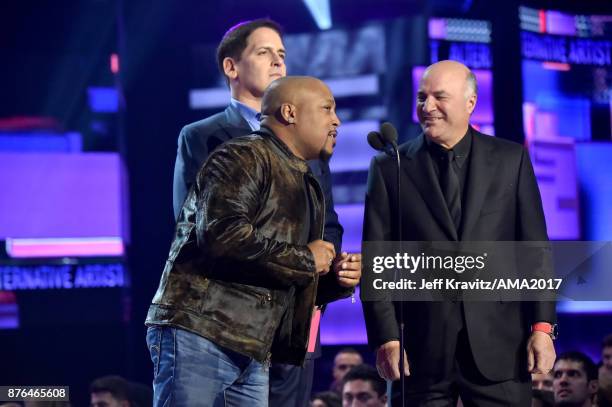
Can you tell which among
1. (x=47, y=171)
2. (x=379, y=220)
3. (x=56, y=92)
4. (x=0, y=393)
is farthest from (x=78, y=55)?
(x=379, y=220)

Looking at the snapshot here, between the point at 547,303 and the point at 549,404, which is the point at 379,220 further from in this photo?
the point at 549,404

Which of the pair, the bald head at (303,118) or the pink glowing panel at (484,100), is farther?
the pink glowing panel at (484,100)

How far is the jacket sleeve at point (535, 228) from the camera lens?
3064 mm

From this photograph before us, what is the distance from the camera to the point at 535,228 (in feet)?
10.1

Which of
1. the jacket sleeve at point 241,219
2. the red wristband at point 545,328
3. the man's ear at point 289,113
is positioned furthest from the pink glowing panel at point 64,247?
the jacket sleeve at point 241,219

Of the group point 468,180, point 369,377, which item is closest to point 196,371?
point 468,180

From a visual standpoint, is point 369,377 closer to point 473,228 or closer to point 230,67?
point 230,67

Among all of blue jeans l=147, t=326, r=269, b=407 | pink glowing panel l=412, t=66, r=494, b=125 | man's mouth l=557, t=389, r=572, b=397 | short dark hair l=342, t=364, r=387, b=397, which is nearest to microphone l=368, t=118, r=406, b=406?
blue jeans l=147, t=326, r=269, b=407

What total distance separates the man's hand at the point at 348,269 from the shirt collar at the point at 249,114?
99 cm

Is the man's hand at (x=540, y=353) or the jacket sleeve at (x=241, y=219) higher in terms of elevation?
the jacket sleeve at (x=241, y=219)

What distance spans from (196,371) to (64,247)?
560 centimetres

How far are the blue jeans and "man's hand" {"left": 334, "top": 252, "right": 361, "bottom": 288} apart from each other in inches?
12.9

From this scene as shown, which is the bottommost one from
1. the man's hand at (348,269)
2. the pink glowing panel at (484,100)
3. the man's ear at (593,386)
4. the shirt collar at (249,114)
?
the man's ear at (593,386)

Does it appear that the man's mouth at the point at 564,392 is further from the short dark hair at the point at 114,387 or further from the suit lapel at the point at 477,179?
the suit lapel at the point at 477,179
